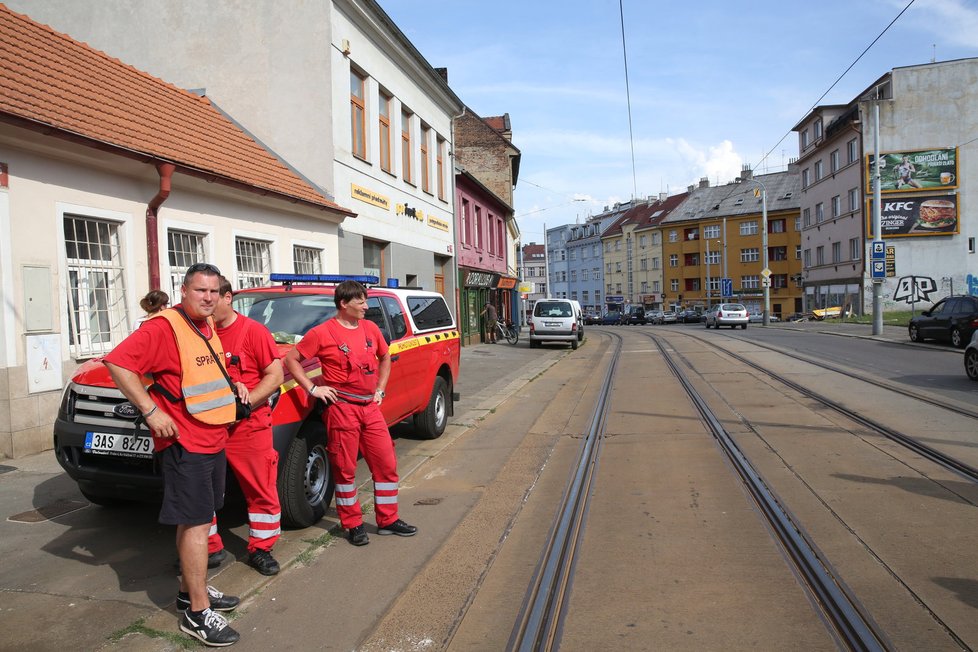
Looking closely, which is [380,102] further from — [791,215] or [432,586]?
[791,215]

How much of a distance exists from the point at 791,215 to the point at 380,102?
201 feet

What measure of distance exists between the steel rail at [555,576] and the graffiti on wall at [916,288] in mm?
42922

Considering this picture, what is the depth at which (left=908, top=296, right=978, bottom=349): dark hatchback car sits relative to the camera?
19.4 metres

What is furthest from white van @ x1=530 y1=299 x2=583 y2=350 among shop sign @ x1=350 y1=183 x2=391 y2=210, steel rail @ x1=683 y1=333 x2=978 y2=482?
steel rail @ x1=683 y1=333 x2=978 y2=482

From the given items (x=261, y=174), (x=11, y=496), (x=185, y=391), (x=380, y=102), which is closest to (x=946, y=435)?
(x=185, y=391)

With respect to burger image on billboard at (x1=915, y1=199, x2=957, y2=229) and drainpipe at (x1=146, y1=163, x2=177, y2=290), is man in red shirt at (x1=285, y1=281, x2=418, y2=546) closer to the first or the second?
drainpipe at (x1=146, y1=163, x2=177, y2=290)

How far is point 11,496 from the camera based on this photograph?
5992 millimetres

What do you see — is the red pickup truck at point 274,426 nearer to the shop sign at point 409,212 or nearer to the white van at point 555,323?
the shop sign at point 409,212

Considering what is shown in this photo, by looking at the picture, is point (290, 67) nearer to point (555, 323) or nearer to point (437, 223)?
point (437, 223)

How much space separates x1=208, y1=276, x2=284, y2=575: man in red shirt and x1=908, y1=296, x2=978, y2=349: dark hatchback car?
19.8m

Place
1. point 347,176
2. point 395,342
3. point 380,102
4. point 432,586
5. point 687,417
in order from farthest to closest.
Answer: point 380,102 → point 347,176 → point 687,417 → point 395,342 → point 432,586

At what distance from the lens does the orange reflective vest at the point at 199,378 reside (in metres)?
3.49

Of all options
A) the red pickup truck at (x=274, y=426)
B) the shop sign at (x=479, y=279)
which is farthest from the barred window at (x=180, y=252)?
the shop sign at (x=479, y=279)

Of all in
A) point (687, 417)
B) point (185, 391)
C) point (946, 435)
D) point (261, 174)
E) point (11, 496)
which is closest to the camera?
point (185, 391)
